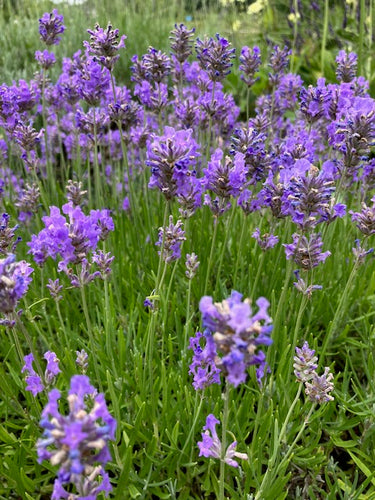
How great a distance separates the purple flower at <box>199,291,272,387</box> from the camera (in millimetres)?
924

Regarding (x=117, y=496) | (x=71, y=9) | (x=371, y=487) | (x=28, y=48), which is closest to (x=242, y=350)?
(x=117, y=496)

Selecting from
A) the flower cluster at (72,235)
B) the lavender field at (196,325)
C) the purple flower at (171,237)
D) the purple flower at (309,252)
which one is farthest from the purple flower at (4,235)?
the purple flower at (309,252)

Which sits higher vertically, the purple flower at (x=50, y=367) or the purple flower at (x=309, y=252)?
the purple flower at (x=309, y=252)

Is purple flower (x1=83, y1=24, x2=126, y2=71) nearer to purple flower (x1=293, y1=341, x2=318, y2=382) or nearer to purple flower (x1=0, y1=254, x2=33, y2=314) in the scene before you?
purple flower (x1=0, y1=254, x2=33, y2=314)

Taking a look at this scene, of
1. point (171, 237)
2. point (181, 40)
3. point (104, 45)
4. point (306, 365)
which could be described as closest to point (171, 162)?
point (171, 237)

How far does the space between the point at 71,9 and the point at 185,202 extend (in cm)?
812

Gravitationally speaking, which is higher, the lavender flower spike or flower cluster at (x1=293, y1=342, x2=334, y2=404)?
flower cluster at (x1=293, y1=342, x2=334, y2=404)

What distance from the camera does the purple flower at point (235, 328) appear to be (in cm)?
92

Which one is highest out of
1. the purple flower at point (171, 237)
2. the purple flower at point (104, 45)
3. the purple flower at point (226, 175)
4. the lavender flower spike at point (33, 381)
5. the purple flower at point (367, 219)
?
the purple flower at point (104, 45)

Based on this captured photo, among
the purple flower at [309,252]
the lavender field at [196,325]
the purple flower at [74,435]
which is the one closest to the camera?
the purple flower at [74,435]

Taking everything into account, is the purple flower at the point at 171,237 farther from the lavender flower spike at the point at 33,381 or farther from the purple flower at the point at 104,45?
the purple flower at the point at 104,45

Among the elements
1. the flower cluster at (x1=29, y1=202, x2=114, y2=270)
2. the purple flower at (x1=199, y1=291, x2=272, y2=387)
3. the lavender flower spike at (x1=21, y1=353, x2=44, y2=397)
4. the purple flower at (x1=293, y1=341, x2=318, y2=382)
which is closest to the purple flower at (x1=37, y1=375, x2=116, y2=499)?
the purple flower at (x1=199, y1=291, x2=272, y2=387)

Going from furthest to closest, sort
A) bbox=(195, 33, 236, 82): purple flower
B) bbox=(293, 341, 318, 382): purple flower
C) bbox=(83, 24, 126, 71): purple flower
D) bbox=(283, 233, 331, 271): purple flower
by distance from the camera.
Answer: bbox=(195, 33, 236, 82): purple flower < bbox=(83, 24, 126, 71): purple flower < bbox=(283, 233, 331, 271): purple flower < bbox=(293, 341, 318, 382): purple flower

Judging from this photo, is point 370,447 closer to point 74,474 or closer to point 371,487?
point 371,487
